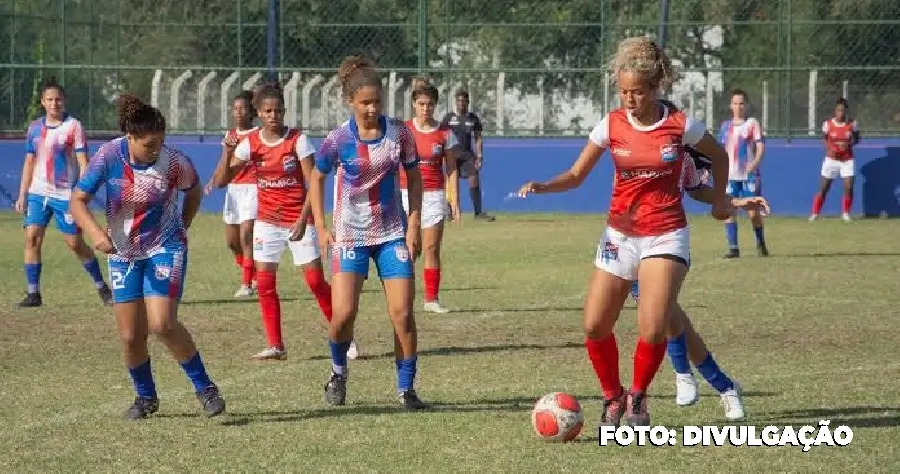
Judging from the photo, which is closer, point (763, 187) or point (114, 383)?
point (114, 383)

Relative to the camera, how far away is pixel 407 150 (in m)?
9.43

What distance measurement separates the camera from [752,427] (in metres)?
8.60

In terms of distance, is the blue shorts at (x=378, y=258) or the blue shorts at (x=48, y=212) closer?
the blue shorts at (x=378, y=258)

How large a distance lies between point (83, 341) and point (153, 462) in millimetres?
4944

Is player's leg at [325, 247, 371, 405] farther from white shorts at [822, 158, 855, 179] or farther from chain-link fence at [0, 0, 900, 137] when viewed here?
chain-link fence at [0, 0, 900, 137]

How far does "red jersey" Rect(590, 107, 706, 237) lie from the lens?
26.8 feet

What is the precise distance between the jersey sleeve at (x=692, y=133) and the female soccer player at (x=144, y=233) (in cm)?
273

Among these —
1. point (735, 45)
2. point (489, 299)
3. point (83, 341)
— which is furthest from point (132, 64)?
point (83, 341)

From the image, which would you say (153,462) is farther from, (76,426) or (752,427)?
(752,427)

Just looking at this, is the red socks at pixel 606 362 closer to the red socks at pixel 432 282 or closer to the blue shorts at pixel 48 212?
the red socks at pixel 432 282

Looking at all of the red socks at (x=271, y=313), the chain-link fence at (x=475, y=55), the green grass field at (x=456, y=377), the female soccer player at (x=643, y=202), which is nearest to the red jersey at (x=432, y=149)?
the green grass field at (x=456, y=377)

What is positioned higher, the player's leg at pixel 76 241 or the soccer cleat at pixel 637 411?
the player's leg at pixel 76 241

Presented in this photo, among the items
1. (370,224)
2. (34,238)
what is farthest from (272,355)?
(34,238)

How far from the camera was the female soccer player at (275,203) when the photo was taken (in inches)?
458
